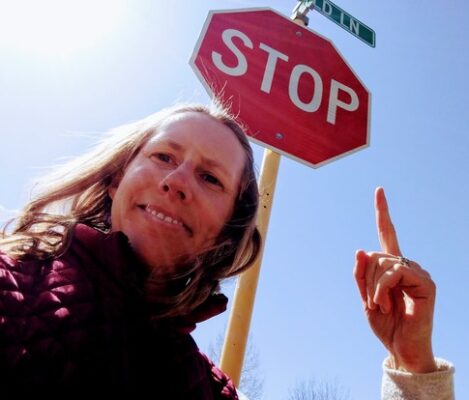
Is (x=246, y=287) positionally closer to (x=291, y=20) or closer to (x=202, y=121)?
(x=202, y=121)

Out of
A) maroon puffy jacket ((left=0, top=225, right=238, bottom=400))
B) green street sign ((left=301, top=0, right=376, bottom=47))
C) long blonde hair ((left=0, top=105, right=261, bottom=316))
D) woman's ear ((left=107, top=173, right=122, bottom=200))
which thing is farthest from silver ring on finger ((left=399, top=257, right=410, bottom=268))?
green street sign ((left=301, top=0, right=376, bottom=47))

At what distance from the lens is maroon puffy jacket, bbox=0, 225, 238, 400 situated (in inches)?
29.5

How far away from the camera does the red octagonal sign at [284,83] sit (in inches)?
69.6

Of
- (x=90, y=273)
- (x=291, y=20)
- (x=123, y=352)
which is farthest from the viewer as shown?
(x=291, y=20)

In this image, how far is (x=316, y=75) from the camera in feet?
6.83

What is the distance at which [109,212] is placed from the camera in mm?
1327

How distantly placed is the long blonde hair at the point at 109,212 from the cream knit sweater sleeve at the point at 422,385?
575 millimetres

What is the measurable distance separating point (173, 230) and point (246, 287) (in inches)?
23.5

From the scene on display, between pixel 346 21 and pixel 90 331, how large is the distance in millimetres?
2520

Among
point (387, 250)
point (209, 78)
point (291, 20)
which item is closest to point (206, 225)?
point (387, 250)

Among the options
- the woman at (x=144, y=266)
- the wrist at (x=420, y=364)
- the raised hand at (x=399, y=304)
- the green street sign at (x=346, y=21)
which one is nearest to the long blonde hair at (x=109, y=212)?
the woman at (x=144, y=266)

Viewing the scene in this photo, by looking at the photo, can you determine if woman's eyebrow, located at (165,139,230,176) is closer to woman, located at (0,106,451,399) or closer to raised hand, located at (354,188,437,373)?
woman, located at (0,106,451,399)

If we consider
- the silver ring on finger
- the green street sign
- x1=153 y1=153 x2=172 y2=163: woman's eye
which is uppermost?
the green street sign

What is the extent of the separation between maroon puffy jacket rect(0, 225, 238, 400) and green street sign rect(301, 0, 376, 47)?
7.04 feet
